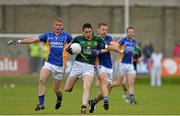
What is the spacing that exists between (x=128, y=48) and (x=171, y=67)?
1583cm

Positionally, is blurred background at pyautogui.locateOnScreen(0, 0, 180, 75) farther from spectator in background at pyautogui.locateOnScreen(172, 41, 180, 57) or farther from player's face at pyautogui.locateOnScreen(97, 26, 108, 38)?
player's face at pyautogui.locateOnScreen(97, 26, 108, 38)

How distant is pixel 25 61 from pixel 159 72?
20.6ft

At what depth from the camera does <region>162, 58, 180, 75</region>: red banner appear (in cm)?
4109

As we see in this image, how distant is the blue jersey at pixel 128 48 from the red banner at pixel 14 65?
→ 495 inches

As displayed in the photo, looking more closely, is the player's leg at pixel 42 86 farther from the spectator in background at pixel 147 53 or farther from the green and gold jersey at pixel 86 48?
the spectator in background at pixel 147 53

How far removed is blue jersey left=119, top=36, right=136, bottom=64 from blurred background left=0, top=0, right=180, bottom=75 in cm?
1230

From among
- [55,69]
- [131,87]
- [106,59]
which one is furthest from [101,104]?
[55,69]

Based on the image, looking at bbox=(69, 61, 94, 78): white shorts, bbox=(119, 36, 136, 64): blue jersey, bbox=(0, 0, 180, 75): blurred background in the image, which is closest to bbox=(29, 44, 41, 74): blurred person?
bbox=(0, 0, 180, 75): blurred background

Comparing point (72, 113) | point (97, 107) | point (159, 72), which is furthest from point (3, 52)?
point (72, 113)

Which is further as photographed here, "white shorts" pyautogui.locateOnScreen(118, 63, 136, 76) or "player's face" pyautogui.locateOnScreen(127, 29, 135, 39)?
"white shorts" pyautogui.locateOnScreen(118, 63, 136, 76)

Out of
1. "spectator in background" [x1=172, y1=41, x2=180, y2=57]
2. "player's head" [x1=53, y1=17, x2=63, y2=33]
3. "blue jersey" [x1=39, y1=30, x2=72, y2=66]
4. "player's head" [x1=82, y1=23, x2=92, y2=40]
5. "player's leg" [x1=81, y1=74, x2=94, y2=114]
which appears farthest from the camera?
"spectator in background" [x1=172, y1=41, x2=180, y2=57]

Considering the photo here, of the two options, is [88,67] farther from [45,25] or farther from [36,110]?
[45,25]

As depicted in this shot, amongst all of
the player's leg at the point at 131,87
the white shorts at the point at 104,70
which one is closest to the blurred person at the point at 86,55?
the white shorts at the point at 104,70

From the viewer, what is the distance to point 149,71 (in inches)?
1601
